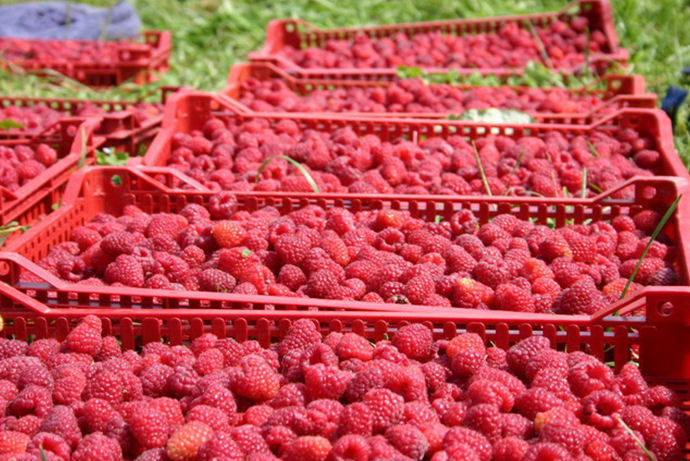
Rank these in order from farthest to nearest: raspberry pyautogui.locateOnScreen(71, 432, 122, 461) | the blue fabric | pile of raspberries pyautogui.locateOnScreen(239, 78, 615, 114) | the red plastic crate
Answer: the blue fabric < the red plastic crate < pile of raspberries pyautogui.locateOnScreen(239, 78, 615, 114) < raspberry pyautogui.locateOnScreen(71, 432, 122, 461)

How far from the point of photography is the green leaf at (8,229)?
11.0ft

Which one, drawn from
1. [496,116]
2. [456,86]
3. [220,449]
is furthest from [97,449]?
[456,86]

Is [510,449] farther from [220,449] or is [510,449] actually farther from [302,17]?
[302,17]

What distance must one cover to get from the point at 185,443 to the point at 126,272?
1.02 metres

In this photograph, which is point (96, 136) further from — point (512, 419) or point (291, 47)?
point (512, 419)

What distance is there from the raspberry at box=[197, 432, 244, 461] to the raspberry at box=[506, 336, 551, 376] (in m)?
0.80

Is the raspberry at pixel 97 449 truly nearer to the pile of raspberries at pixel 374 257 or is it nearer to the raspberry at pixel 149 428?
the raspberry at pixel 149 428

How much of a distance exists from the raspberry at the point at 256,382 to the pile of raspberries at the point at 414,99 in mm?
2962

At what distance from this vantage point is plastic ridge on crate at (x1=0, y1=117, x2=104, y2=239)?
3643 mm

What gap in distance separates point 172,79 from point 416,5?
266 cm

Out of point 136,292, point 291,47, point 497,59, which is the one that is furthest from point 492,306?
point 291,47

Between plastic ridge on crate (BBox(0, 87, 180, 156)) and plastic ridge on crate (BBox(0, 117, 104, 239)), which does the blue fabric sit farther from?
plastic ridge on crate (BBox(0, 117, 104, 239))

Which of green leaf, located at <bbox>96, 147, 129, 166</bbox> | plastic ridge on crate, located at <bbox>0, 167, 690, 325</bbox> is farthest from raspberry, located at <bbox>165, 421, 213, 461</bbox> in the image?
green leaf, located at <bbox>96, 147, 129, 166</bbox>

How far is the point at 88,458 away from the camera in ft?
6.74
